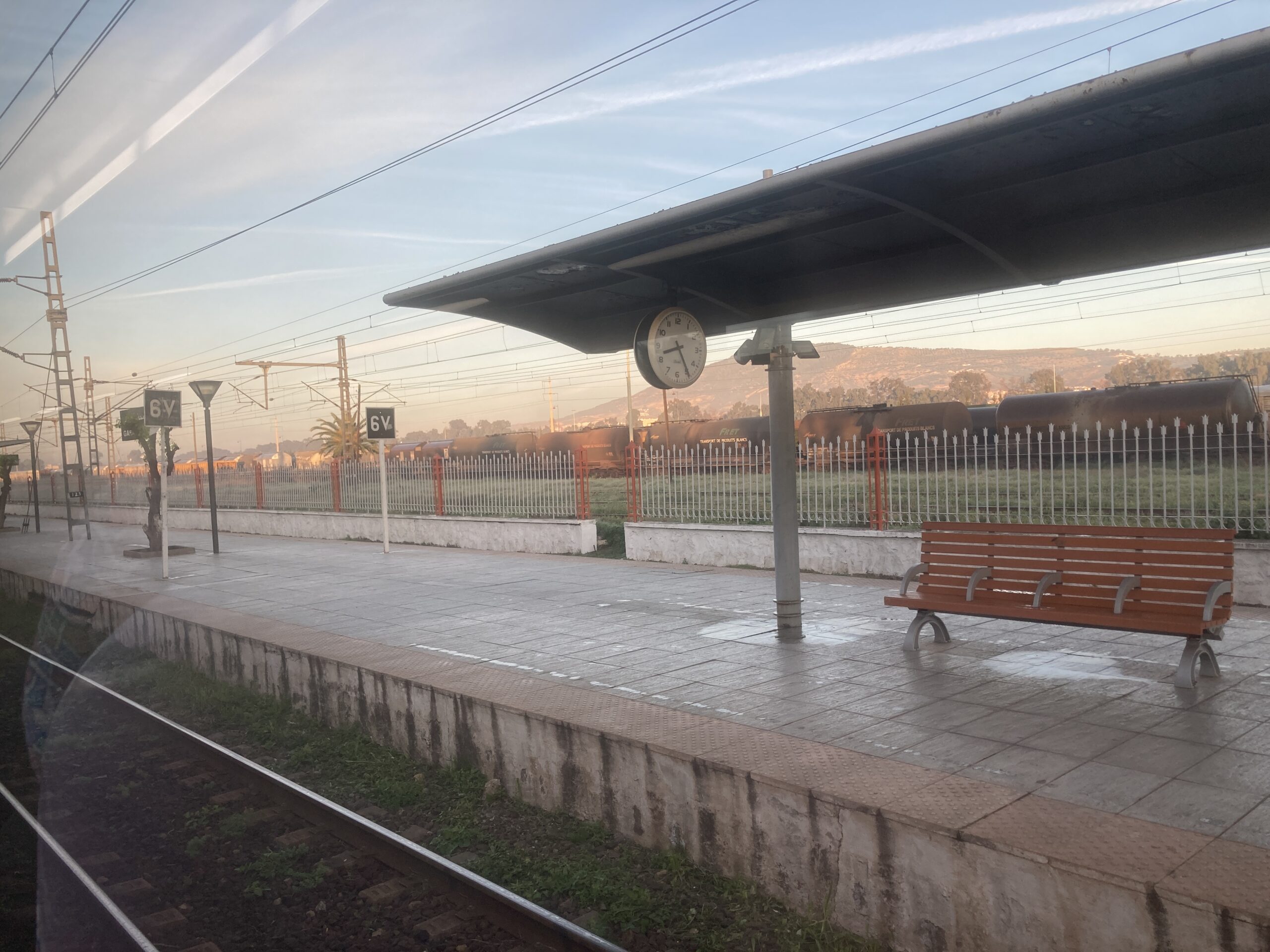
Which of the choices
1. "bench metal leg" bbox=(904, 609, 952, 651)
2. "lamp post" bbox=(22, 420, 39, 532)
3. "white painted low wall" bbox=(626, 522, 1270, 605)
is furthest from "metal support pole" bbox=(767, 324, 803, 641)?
"lamp post" bbox=(22, 420, 39, 532)

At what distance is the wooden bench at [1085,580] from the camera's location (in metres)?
5.44

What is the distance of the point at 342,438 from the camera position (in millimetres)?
46406

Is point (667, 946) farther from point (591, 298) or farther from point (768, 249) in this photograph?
point (591, 298)

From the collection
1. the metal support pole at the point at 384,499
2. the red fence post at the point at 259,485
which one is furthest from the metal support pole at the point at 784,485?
the red fence post at the point at 259,485

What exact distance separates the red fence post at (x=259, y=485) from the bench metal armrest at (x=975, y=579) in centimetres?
2226

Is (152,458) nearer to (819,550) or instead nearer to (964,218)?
(819,550)

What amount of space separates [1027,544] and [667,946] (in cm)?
384

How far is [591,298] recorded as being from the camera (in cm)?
818

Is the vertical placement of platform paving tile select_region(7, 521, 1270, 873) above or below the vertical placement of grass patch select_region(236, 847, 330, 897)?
above

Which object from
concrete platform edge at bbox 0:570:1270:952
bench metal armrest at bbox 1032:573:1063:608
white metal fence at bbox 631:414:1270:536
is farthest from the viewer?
white metal fence at bbox 631:414:1270:536

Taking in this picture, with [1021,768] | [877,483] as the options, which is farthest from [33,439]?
[1021,768]

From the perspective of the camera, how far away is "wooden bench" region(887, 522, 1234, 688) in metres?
5.44

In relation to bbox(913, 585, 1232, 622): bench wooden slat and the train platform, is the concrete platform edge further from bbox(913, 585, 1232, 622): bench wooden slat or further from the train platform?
bbox(913, 585, 1232, 622): bench wooden slat

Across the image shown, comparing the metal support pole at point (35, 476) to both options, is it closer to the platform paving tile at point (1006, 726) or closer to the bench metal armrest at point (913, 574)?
the bench metal armrest at point (913, 574)
